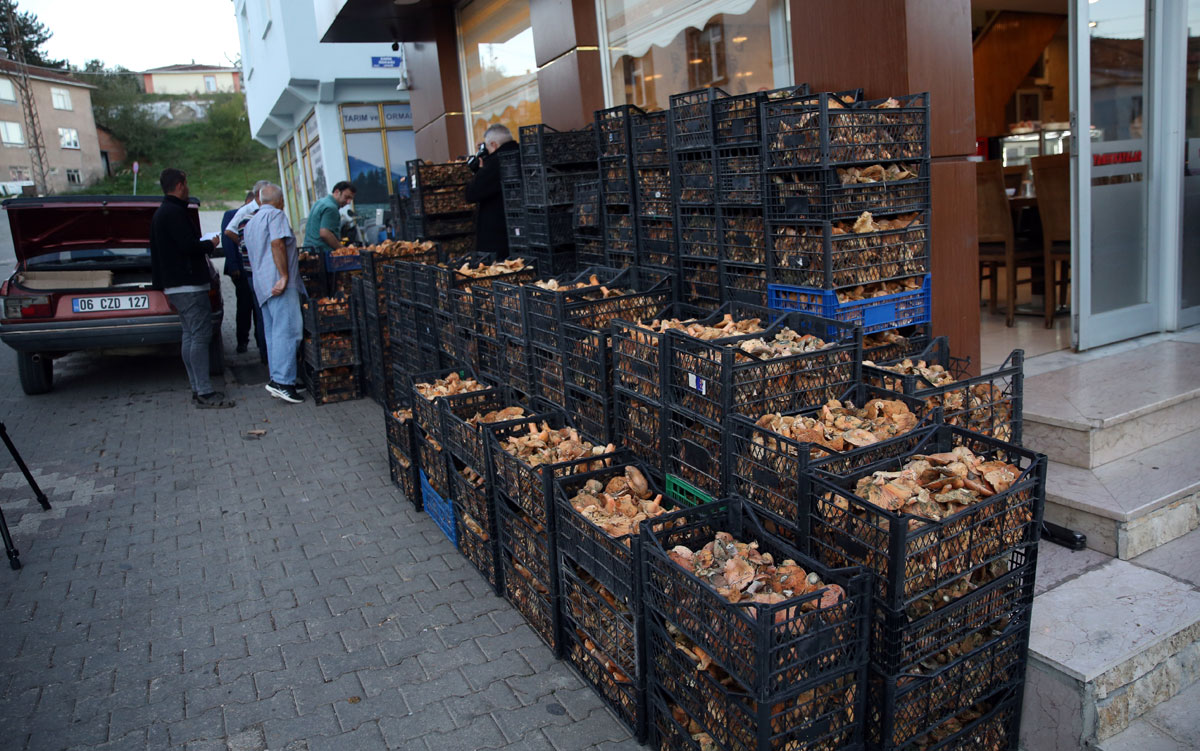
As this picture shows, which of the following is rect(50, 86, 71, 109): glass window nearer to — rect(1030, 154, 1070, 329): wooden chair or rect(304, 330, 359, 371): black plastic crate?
rect(304, 330, 359, 371): black plastic crate

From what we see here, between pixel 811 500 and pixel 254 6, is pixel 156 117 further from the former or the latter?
pixel 811 500

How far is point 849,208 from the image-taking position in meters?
4.18

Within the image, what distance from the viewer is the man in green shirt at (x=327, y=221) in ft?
34.0

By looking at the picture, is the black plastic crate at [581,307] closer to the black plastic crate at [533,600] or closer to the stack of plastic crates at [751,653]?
the black plastic crate at [533,600]

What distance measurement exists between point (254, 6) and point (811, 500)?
87.9 feet

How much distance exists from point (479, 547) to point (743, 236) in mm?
2313

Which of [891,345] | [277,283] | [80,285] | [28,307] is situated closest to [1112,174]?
[891,345]

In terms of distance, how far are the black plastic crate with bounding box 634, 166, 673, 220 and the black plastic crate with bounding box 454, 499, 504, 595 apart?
233 centimetres

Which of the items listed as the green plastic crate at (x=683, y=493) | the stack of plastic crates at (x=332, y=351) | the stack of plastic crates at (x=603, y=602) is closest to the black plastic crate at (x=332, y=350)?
the stack of plastic crates at (x=332, y=351)

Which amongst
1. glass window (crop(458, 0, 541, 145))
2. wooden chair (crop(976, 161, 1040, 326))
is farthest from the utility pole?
wooden chair (crop(976, 161, 1040, 326))

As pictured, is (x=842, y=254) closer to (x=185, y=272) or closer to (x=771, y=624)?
(x=771, y=624)

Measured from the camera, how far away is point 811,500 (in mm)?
2973

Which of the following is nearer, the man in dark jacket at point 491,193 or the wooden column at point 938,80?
the wooden column at point 938,80

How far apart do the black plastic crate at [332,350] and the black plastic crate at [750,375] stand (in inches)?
229
